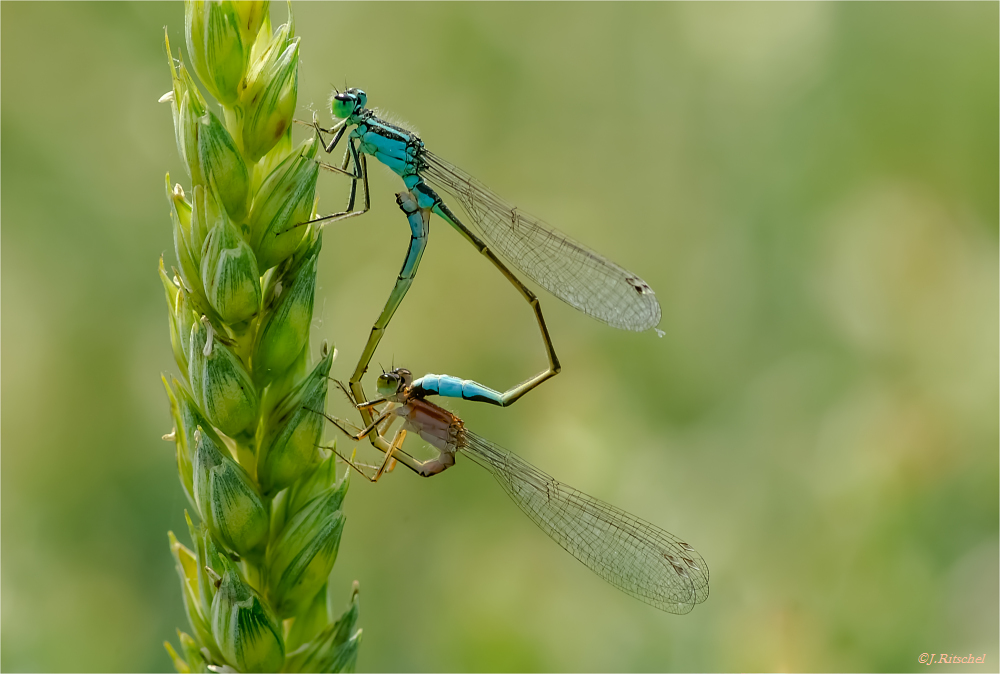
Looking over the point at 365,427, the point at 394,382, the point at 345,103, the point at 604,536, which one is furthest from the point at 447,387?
the point at 345,103

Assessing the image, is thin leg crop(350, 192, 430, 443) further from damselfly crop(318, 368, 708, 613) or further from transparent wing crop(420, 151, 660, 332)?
transparent wing crop(420, 151, 660, 332)

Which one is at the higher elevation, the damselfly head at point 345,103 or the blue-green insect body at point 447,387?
the damselfly head at point 345,103

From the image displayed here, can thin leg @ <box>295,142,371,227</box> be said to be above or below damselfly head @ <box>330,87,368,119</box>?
below

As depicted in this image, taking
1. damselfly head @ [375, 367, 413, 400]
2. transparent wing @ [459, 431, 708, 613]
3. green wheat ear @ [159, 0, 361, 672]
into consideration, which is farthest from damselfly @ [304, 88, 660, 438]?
green wheat ear @ [159, 0, 361, 672]

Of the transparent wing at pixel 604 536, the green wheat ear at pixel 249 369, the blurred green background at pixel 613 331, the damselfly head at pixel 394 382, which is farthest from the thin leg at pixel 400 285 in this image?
the green wheat ear at pixel 249 369

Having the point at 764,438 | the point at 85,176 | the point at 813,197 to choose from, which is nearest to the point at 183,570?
the point at 85,176

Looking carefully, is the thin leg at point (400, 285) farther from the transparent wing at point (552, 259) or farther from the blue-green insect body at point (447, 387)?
the blue-green insect body at point (447, 387)
